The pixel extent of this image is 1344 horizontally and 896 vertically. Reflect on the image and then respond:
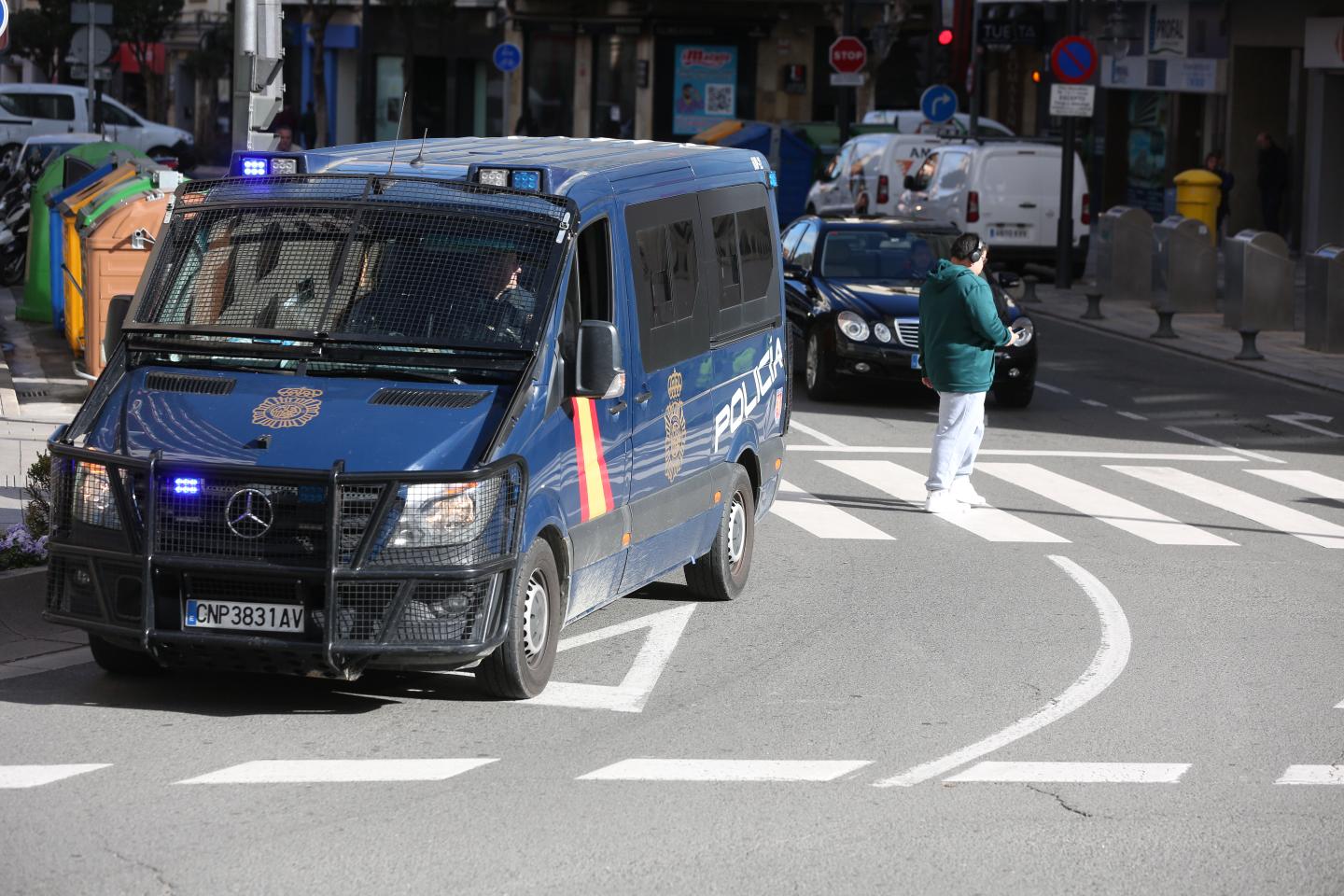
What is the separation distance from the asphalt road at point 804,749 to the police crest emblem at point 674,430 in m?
0.78

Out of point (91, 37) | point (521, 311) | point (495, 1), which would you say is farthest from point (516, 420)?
point (495, 1)

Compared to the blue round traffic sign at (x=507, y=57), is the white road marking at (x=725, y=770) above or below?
below

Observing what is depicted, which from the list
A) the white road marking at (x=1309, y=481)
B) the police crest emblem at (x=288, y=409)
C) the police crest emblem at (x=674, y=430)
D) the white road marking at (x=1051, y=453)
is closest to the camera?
the police crest emblem at (x=288, y=409)

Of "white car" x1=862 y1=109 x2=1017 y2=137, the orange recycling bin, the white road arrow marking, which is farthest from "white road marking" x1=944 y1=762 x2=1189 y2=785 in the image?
"white car" x1=862 y1=109 x2=1017 y2=137

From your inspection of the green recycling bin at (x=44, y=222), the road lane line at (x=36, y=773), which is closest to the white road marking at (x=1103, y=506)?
the road lane line at (x=36, y=773)

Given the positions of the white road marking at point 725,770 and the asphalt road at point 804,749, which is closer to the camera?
the asphalt road at point 804,749

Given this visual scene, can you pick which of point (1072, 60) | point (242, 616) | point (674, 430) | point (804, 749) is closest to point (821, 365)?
point (674, 430)

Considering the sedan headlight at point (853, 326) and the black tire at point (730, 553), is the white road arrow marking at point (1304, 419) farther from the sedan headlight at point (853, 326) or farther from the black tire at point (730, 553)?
the black tire at point (730, 553)

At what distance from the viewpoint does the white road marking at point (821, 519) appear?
12.8 meters

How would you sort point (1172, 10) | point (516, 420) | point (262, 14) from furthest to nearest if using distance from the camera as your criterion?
point (1172, 10) → point (262, 14) → point (516, 420)

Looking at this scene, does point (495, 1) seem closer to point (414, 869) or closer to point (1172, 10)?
point (1172, 10)

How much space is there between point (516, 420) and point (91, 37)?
73.5 ft

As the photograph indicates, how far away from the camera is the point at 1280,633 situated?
10.2 meters

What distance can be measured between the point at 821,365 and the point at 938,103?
723 inches
